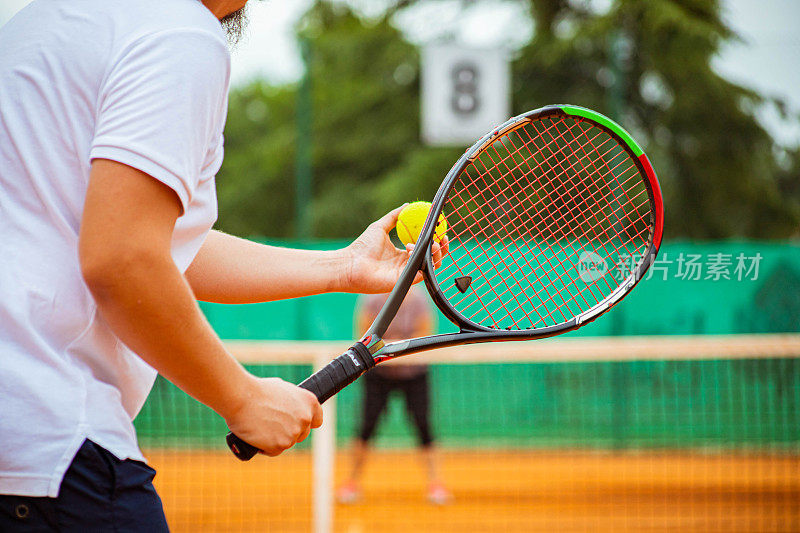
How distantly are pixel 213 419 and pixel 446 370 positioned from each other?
1690 millimetres

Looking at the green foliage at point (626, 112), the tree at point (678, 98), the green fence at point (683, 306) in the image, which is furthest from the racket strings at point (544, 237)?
the tree at point (678, 98)

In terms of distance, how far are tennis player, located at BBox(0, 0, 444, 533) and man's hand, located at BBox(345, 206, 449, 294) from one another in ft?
1.34

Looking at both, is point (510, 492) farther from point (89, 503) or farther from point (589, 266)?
point (89, 503)

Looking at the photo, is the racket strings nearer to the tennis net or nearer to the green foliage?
the tennis net

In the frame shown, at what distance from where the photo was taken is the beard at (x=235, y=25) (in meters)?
Result: 1.26

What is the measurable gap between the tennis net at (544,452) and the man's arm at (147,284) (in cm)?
351

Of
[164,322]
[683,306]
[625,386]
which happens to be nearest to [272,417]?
[164,322]

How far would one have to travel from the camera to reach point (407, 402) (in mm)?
5090

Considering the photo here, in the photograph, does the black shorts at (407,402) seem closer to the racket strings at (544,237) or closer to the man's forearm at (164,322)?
the racket strings at (544,237)

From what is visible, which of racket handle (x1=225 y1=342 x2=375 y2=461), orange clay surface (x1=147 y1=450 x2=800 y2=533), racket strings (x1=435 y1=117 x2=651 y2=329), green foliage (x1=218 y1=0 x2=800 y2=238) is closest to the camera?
racket handle (x1=225 y1=342 x2=375 y2=461)

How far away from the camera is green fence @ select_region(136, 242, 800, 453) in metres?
5.82

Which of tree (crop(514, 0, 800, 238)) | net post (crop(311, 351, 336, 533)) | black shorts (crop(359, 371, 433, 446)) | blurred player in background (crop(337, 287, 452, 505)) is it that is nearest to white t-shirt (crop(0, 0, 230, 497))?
net post (crop(311, 351, 336, 533))

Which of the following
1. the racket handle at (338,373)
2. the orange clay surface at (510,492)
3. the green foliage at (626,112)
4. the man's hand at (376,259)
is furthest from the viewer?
the green foliage at (626,112)

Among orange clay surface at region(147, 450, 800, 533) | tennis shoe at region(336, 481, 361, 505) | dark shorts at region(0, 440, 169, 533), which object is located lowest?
orange clay surface at region(147, 450, 800, 533)
